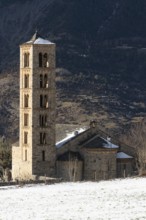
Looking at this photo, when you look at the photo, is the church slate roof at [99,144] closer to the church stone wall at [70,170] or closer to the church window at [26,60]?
the church stone wall at [70,170]

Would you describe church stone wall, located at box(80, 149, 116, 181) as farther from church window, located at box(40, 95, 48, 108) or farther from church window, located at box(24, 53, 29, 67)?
church window, located at box(24, 53, 29, 67)

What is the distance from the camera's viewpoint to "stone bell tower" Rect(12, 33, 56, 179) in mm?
91000

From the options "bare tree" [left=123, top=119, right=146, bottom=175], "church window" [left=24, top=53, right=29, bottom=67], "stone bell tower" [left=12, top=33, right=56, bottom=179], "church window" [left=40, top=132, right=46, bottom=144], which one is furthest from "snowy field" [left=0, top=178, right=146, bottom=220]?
"church window" [left=24, top=53, right=29, bottom=67]

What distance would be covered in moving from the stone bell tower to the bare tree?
8.17 m

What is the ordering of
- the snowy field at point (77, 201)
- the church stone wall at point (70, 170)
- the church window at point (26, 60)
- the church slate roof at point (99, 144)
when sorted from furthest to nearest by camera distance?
the church window at point (26, 60) < the church slate roof at point (99, 144) < the church stone wall at point (70, 170) < the snowy field at point (77, 201)

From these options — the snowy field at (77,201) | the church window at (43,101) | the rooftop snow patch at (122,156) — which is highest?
the church window at (43,101)

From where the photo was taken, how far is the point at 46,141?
9131cm

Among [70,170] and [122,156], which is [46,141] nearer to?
[70,170]

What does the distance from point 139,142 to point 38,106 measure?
23.9 meters

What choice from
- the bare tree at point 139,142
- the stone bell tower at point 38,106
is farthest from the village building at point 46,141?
the bare tree at point 139,142

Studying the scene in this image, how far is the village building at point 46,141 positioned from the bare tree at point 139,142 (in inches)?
91.1

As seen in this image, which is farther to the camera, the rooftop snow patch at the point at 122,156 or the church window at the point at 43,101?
the rooftop snow patch at the point at 122,156

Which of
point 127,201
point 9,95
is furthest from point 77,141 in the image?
point 9,95

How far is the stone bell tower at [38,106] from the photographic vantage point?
9100 cm
